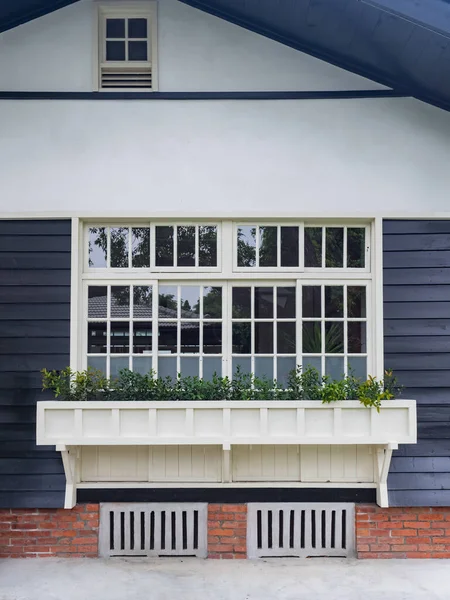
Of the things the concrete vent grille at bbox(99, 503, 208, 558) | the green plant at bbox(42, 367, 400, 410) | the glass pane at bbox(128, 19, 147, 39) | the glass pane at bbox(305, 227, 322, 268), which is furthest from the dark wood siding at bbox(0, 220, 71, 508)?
the glass pane at bbox(305, 227, 322, 268)

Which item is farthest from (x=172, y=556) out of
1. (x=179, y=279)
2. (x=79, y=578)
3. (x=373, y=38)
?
(x=373, y=38)

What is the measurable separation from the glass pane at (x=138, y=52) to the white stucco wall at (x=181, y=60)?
15cm

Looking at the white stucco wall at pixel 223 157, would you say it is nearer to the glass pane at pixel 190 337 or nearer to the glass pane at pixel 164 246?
the glass pane at pixel 164 246

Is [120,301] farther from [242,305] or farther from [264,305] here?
[264,305]

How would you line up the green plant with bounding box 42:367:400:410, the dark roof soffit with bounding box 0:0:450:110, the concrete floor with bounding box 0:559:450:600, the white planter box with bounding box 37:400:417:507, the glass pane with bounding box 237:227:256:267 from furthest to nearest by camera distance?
the glass pane with bounding box 237:227:256:267
the green plant with bounding box 42:367:400:410
the white planter box with bounding box 37:400:417:507
the concrete floor with bounding box 0:559:450:600
the dark roof soffit with bounding box 0:0:450:110

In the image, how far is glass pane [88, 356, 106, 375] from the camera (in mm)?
4711

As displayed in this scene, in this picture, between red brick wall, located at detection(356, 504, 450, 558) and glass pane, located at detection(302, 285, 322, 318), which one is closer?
red brick wall, located at detection(356, 504, 450, 558)

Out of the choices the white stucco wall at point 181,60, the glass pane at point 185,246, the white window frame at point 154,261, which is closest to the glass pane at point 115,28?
the white stucco wall at point 181,60

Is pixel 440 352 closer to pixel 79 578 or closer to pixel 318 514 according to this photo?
pixel 318 514

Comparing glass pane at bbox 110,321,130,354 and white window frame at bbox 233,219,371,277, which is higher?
white window frame at bbox 233,219,371,277

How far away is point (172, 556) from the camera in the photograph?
15.3ft

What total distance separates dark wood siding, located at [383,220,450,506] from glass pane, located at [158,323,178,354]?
5.96 feet

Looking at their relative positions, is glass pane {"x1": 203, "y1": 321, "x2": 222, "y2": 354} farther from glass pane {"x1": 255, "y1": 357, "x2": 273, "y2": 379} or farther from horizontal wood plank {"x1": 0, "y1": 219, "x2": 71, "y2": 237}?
horizontal wood plank {"x1": 0, "y1": 219, "x2": 71, "y2": 237}

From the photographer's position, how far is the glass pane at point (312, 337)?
4.71m
